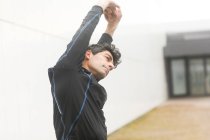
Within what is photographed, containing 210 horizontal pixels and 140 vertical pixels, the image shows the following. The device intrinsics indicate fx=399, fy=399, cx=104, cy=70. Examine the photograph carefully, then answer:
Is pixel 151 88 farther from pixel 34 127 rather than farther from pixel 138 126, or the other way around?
pixel 34 127

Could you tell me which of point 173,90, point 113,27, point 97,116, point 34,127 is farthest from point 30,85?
point 173,90

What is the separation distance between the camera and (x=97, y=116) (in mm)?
Answer: 2031

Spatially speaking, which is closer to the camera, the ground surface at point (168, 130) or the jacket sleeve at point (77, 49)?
the jacket sleeve at point (77, 49)

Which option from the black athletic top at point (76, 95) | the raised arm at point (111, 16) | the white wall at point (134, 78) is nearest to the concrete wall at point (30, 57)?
the white wall at point (134, 78)

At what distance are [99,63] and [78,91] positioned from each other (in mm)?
192

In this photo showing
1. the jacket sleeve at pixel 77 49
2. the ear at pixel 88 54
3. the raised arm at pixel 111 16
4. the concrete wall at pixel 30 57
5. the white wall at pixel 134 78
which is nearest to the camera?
the jacket sleeve at pixel 77 49

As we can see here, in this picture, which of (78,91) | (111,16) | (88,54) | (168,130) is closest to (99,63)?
(88,54)

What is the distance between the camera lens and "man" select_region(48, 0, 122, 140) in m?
Answer: 1.97

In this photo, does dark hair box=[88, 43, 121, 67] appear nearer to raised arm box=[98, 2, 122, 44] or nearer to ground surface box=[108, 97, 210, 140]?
raised arm box=[98, 2, 122, 44]

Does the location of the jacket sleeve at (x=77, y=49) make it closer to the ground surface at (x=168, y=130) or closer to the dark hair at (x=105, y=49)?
the dark hair at (x=105, y=49)

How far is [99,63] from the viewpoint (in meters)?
2.06

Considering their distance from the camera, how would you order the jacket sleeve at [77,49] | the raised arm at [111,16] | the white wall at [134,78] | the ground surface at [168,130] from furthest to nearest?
the white wall at [134,78], the ground surface at [168,130], the raised arm at [111,16], the jacket sleeve at [77,49]

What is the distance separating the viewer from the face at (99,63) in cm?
205

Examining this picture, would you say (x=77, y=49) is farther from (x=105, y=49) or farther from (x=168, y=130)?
(x=168, y=130)
